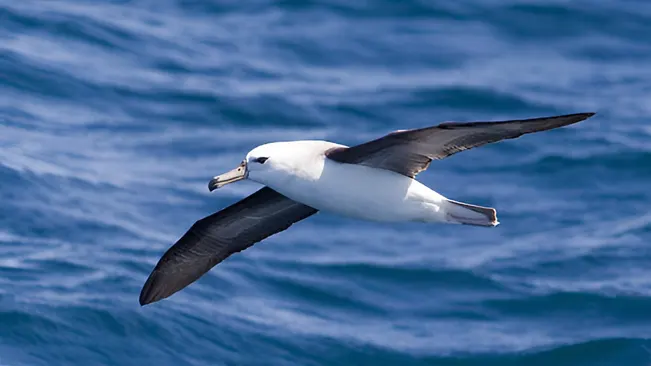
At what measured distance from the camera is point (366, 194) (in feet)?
30.3

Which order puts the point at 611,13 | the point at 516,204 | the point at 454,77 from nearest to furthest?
1. the point at 516,204
2. the point at 454,77
3. the point at 611,13

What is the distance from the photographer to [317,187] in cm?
921

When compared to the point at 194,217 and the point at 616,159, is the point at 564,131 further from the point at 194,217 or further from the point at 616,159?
the point at 194,217

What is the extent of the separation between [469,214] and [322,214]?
19.0ft

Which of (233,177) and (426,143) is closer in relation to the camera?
(426,143)

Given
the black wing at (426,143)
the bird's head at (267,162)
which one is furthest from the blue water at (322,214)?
the black wing at (426,143)

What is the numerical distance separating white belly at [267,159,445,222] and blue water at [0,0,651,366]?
306cm

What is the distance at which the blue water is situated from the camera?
40.8ft

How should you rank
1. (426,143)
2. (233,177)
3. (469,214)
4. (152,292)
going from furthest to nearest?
(152,292) < (233,177) < (469,214) < (426,143)

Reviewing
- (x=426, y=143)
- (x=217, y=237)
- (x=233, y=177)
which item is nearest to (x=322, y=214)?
(x=217, y=237)

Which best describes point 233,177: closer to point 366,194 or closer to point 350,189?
point 350,189

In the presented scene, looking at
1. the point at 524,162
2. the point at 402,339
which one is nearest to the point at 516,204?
the point at 524,162

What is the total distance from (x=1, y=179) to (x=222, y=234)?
13.7ft

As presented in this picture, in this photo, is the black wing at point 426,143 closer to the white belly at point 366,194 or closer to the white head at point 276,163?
the white belly at point 366,194
